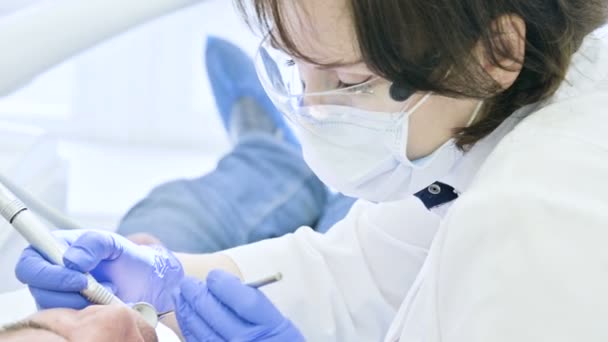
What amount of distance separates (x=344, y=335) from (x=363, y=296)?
67mm

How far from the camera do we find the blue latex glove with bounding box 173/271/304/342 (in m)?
1.06

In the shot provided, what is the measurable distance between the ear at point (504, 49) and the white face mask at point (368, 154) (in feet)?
0.26

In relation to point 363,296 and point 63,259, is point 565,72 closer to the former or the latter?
point 363,296

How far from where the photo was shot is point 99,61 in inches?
97.1

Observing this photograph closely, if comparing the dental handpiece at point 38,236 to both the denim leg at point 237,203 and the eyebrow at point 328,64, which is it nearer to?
the eyebrow at point 328,64

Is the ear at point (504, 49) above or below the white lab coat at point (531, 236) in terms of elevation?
above

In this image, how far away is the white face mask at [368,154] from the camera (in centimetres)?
107

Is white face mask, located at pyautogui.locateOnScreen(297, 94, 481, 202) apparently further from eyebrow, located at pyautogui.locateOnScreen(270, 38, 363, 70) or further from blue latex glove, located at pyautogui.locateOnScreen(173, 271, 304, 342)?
blue latex glove, located at pyautogui.locateOnScreen(173, 271, 304, 342)

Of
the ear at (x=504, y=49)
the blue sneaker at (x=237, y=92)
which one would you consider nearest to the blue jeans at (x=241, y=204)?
the blue sneaker at (x=237, y=92)

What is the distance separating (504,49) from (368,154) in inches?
8.6

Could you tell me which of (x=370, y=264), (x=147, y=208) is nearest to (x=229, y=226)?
(x=147, y=208)

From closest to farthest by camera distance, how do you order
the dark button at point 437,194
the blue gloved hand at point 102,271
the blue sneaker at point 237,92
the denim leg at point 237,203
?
the blue gloved hand at point 102,271, the dark button at point 437,194, the denim leg at point 237,203, the blue sneaker at point 237,92

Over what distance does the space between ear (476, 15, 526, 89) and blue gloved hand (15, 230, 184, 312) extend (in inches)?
20.7

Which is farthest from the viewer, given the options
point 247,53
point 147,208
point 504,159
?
point 247,53
